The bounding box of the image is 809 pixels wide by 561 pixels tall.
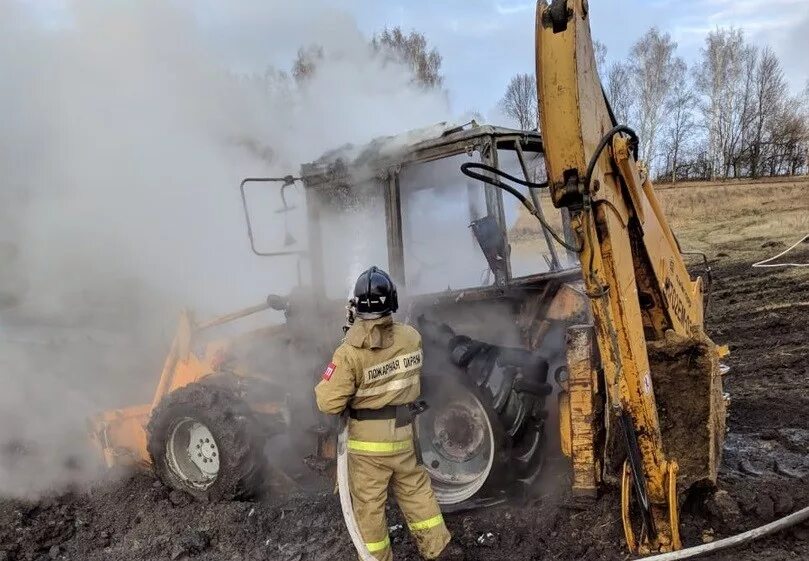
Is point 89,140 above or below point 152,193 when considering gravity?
above

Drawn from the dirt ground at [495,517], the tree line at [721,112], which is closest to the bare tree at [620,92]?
the tree line at [721,112]

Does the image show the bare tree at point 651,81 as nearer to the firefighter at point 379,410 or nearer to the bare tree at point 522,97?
the bare tree at point 522,97

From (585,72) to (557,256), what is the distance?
226 centimetres

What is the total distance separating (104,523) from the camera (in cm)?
510

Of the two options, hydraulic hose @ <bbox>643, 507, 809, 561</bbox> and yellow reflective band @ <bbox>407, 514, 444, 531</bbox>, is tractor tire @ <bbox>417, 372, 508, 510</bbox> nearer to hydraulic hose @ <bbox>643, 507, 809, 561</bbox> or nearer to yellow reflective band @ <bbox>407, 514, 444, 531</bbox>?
yellow reflective band @ <bbox>407, 514, 444, 531</bbox>

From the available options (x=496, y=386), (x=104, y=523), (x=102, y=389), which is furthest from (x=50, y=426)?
(x=496, y=386)

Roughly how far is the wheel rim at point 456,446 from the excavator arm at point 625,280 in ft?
3.65

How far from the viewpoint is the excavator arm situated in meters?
2.80

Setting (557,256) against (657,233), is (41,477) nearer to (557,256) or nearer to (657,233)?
(557,256)

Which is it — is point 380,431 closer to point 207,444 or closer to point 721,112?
point 207,444

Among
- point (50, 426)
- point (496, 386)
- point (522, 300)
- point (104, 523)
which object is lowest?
point (104, 523)

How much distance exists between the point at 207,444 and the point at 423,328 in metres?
1.96

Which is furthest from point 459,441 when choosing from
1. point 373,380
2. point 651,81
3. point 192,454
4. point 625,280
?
point 651,81

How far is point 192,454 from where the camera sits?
17.4 ft
